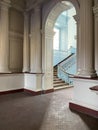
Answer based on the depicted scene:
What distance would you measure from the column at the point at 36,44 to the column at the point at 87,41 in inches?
94.4

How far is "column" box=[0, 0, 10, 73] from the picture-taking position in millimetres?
5633

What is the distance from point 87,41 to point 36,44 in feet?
8.71

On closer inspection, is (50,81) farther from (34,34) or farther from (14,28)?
Answer: (14,28)

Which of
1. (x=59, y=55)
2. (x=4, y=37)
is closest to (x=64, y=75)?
(x=59, y=55)

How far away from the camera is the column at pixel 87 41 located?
3.69m

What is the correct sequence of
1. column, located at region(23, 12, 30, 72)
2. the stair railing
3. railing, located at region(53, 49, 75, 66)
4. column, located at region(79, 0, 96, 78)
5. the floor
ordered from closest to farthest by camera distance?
1. the floor
2. column, located at region(79, 0, 96, 78)
3. column, located at region(23, 12, 30, 72)
4. the stair railing
5. railing, located at region(53, 49, 75, 66)

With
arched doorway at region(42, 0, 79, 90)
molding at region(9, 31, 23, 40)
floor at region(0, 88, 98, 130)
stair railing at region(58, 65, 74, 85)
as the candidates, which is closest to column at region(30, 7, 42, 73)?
arched doorway at region(42, 0, 79, 90)

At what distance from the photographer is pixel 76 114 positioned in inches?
136

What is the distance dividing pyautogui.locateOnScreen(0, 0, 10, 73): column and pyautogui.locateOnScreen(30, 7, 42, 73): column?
106 centimetres

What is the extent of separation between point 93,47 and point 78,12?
1.26 metres

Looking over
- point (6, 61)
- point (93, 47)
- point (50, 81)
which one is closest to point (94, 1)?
point (93, 47)

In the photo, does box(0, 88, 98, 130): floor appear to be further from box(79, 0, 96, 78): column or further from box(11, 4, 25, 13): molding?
box(11, 4, 25, 13): molding

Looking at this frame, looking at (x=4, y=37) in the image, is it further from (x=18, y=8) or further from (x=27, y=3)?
(x=27, y=3)

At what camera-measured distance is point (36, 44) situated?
586 cm
